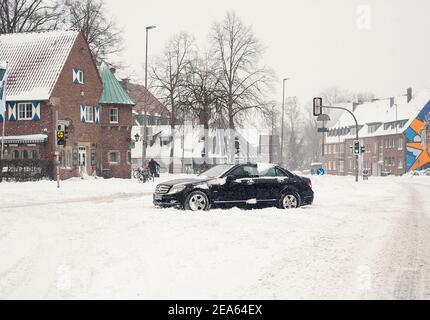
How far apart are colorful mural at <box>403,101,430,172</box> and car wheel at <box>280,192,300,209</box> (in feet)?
208

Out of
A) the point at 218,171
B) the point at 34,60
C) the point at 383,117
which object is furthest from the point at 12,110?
the point at 383,117

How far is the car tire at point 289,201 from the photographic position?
58.8 ft

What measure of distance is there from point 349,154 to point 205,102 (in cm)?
5611

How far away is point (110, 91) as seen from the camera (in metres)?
50.2

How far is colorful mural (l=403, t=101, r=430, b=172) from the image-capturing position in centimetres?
7725

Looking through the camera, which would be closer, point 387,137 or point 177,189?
point 177,189

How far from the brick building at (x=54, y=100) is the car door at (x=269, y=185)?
1002 inches

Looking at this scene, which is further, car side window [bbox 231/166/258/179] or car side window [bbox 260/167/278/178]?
car side window [bbox 260/167/278/178]

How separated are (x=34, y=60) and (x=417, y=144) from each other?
52.7 metres

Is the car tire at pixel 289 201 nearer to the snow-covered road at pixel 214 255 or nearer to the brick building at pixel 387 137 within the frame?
the snow-covered road at pixel 214 255

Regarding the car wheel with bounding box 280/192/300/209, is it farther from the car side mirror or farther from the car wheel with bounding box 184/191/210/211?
the car wheel with bounding box 184/191/210/211

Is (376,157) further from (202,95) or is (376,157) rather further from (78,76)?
(78,76)

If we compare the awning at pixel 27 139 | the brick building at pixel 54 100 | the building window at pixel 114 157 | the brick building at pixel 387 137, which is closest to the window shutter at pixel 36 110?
the brick building at pixel 54 100

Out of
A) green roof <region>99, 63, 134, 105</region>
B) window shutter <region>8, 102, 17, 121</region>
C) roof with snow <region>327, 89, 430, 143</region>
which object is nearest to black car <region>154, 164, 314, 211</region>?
window shutter <region>8, 102, 17, 121</region>
